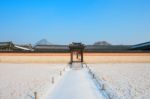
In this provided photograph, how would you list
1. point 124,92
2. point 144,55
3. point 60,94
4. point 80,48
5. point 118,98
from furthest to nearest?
point 144,55
point 80,48
point 124,92
point 60,94
point 118,98

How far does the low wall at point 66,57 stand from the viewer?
133 feet

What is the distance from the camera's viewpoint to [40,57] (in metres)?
40.8

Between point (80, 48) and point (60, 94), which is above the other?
point (80, 48)

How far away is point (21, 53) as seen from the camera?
136ft

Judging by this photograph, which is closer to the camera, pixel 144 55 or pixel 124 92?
pixel 124 92

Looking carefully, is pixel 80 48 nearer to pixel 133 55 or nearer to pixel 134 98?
pixel 133 55

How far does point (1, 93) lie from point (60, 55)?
27917mm

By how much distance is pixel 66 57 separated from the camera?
4066 cm

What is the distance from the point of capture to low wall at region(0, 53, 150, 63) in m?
40.6

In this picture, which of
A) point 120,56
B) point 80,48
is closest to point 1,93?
point 80,48

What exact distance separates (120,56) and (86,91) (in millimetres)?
29785

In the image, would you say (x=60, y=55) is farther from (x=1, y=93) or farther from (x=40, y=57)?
(x=1, y=93)

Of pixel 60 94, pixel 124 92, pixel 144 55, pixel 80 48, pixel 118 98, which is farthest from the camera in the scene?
pixel 144 55

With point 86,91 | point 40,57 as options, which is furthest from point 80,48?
point 86,91
